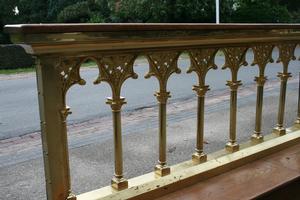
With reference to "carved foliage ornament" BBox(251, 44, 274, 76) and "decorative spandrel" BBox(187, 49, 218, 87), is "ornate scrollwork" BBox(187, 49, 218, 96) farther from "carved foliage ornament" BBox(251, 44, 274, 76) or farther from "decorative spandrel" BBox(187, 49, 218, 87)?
"carved foliage ornament" BBox(251, 44, 274, 76)

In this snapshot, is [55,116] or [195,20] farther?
[195,20]

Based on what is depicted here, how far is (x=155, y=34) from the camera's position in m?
1.72

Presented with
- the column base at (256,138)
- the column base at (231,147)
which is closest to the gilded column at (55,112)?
the column base at (231,147)

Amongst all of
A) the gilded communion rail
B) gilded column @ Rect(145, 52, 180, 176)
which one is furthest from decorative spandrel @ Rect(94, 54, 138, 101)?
gilded column @ Rect(145, 52, 180, 176)

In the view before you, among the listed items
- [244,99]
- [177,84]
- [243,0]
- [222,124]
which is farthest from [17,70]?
[243,0]

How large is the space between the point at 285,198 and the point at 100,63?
4.83ft

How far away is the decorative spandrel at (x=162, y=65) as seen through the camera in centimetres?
179

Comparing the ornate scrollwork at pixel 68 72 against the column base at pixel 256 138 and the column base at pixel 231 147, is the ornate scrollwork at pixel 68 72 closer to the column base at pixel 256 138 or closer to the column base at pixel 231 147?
the column base at pixel 231 147

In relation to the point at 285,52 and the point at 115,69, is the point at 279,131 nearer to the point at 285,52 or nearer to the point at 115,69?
the point at 285,52

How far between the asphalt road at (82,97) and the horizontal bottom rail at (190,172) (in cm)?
197

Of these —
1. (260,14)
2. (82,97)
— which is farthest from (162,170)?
(260,14)

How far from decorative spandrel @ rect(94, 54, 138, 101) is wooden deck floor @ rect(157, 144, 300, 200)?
663 millimetres

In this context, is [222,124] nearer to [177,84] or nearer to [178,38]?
[178,38]

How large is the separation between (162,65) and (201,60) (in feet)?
0.84
